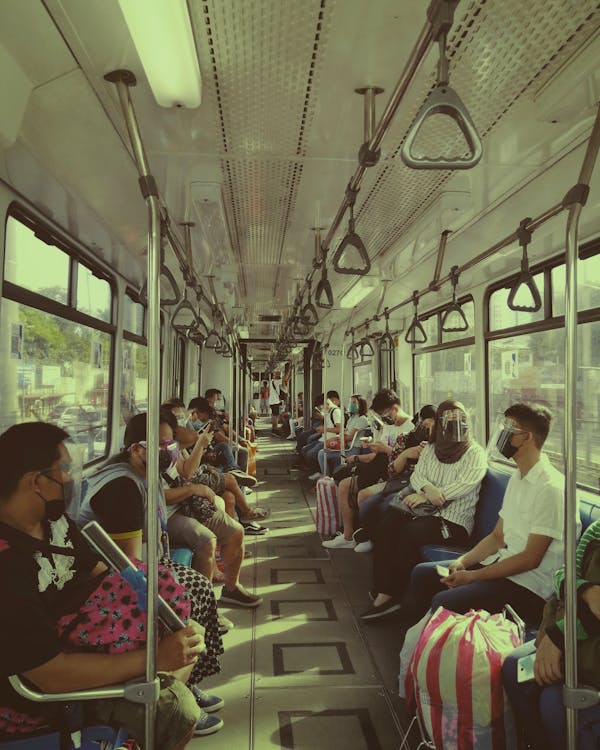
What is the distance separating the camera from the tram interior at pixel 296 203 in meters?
1.73

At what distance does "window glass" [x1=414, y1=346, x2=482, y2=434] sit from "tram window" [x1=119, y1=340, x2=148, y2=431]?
2.97 m

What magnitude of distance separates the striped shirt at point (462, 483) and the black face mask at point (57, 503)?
104 inches

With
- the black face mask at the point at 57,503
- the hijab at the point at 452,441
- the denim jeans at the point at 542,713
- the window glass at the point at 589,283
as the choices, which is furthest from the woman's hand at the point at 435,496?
the black face mask at the point at 57,503

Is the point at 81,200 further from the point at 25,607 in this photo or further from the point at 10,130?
the point at 25,607

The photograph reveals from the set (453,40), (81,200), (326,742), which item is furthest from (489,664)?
(81,200)

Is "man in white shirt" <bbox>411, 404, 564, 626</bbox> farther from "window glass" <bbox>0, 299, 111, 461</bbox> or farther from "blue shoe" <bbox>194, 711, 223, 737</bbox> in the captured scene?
"window glass" <bbox>0, 299, 111, 461</bbox>

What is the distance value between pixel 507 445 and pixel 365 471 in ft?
9.83

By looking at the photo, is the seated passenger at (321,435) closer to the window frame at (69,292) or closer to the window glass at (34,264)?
the window frame at (69,292)

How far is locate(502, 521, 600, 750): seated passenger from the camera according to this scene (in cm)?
174

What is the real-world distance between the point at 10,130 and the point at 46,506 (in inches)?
52.5

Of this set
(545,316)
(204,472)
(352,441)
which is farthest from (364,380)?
(545,316)

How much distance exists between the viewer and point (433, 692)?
6.65 ft

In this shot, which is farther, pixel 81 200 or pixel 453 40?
pixel 81 200

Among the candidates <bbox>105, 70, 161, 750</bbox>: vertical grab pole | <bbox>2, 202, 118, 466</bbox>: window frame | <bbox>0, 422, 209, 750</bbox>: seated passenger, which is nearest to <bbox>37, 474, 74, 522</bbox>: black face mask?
<bbox>0, 422, 209, 750</bbox>: seated passenger
